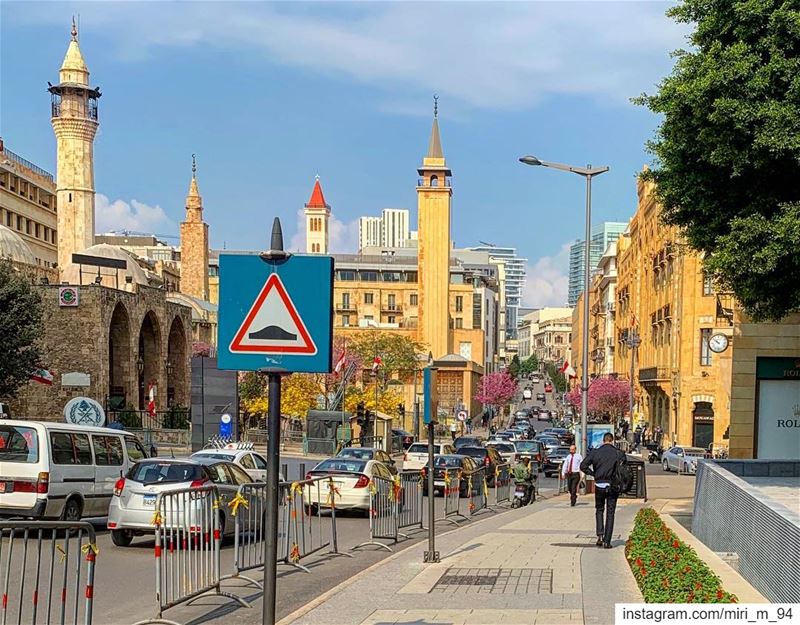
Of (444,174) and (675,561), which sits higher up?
(444,174)

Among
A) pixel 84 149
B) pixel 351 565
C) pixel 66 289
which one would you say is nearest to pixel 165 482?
pixel 351 565

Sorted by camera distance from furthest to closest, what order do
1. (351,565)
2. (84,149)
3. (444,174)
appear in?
(444,174) → (84,149) → (351,565)

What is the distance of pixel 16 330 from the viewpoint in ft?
130

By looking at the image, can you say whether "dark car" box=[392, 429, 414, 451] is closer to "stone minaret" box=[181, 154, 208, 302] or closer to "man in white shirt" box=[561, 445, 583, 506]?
"man in white shirt" box=[561, 445, 583, 506]

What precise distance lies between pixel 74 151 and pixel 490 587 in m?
66.0

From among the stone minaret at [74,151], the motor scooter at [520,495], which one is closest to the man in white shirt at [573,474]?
the motor scooter at [520,495]

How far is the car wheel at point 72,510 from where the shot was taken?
1631 centimetres

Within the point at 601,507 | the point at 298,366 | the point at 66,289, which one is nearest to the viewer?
the point at 298,366

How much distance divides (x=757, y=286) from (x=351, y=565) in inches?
296

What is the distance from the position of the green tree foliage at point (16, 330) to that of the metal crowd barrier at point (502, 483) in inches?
834

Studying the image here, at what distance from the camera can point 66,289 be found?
49281 millimetres

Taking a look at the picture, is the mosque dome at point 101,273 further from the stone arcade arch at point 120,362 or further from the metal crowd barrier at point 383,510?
the metal crowd barrier at point 383,510

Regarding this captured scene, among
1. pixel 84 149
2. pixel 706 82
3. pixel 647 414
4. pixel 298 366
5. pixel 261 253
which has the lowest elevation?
pixel 647 414

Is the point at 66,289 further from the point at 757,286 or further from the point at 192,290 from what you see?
the point at 192,290
